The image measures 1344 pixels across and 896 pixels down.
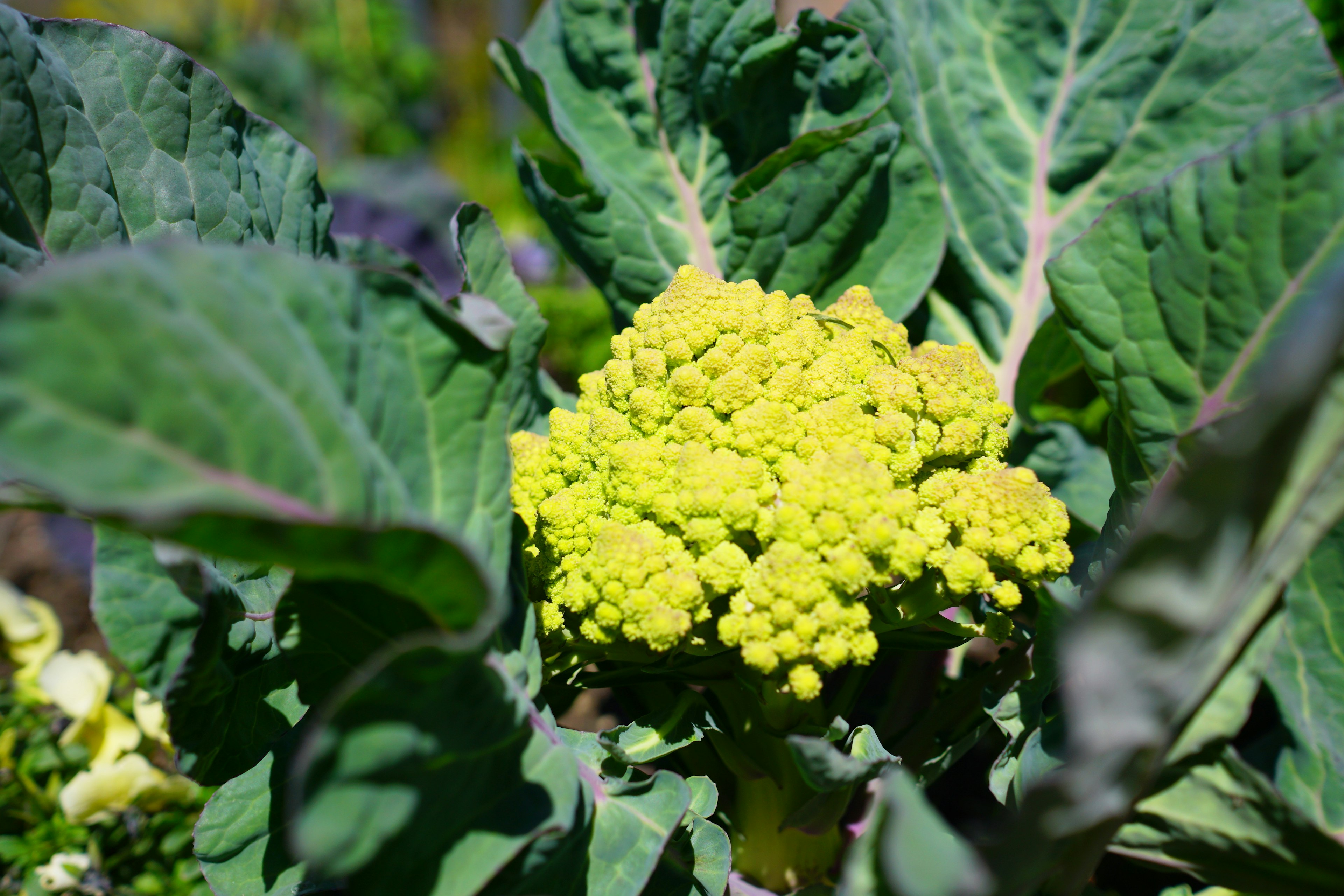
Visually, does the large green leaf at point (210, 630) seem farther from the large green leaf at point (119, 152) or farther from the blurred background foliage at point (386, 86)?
the blurred background foliage at point (386, 86)

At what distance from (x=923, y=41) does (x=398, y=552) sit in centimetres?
115

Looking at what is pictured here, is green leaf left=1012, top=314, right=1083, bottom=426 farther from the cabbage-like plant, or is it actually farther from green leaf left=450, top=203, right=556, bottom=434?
green leaf left=450, top=203, right=556, bottom=434

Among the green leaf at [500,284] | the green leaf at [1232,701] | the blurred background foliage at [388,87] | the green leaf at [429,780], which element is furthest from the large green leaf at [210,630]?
the blurred background foliage at [388,87]

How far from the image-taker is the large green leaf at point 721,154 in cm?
119

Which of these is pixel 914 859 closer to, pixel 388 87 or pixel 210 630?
pixel 210 630

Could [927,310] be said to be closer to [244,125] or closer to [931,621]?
[931,621]

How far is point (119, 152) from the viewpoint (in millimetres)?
938

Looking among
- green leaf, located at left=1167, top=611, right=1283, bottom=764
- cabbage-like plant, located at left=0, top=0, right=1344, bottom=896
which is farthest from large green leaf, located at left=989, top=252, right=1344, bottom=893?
green leaf, located at left=1167, top=611, right=1283, bottom=764

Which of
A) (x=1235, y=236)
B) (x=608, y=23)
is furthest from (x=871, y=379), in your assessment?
(x=608, y=23)

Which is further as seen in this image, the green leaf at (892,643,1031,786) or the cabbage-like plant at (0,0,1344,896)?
the green leaf at (892,643,1031,786)

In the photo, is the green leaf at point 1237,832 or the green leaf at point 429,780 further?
the green leaf at point 1237,832

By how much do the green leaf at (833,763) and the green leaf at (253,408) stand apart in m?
0.33

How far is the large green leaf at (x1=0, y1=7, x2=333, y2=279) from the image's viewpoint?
33.3 inches

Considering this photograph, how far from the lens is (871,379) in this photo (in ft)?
3.12
